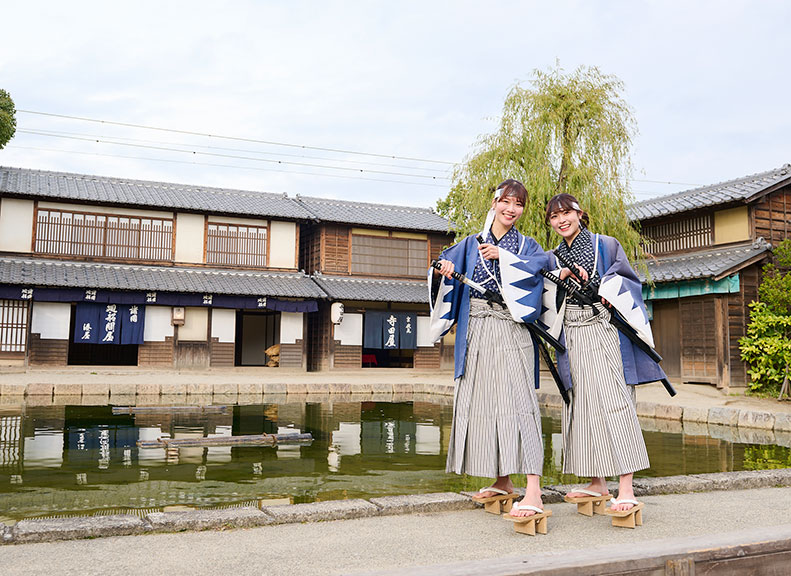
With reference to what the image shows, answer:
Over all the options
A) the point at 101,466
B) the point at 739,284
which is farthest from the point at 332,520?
the point at 739,284

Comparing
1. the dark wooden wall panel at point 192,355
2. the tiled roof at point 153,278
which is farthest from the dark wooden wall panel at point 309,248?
the dark wooden wall panel at point 192,355

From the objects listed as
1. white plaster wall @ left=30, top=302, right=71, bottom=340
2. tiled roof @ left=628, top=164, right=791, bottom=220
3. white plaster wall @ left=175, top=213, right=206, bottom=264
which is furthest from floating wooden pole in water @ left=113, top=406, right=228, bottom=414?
tiled roof @ left=628, top=164, right=791, bottom=220

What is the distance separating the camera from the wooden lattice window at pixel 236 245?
21.6 metres

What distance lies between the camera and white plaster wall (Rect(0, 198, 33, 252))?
19.0m

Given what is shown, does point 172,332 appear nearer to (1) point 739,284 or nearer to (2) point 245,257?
(2) point 245,257

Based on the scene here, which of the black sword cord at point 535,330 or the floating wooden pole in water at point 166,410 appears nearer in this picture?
the black sword cord at point 535,330

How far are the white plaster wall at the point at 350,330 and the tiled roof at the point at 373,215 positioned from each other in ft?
11.1

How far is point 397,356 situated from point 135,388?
44.8 ft

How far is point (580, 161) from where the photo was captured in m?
15.1

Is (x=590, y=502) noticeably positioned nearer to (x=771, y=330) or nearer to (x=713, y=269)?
(x=713, y=269)

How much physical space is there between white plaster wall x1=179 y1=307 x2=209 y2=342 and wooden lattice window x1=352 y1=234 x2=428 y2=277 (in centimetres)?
562

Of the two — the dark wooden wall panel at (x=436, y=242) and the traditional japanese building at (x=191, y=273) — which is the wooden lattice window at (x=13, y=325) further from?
the dark wooden wall panel at (x=436, y=242)

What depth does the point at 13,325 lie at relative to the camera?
59.8 ft

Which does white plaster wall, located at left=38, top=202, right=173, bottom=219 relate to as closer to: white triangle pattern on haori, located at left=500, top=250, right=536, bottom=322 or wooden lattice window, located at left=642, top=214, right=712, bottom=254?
wooden lattice window, located at left=642, top=214, right=712, bottom=254
